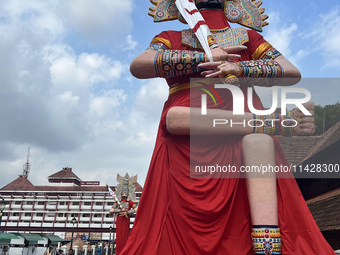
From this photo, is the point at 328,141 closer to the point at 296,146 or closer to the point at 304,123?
the point at 296,146

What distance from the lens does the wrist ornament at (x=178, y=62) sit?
306 centimetres

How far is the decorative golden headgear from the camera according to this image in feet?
12.6

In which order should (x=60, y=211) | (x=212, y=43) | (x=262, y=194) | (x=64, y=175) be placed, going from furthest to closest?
(x=64, y=175), (x=60, y=211), (x=212, y=43), (x=262, y=194)

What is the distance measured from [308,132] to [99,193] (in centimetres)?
5155

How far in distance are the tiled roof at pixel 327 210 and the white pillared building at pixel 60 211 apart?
43583 millimetres

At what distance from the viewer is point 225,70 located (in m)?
2.96

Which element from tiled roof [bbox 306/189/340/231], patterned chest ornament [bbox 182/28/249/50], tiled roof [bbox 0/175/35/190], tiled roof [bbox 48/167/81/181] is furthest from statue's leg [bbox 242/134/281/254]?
tiled roof [bbox 48/167/81/181]

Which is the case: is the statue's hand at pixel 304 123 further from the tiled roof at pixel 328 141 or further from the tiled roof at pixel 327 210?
the tiled roof at pixel 328 141

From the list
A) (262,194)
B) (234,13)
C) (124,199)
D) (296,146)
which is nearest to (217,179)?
(262,194)

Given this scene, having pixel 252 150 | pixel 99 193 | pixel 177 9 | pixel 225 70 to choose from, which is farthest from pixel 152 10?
pixel 99 193

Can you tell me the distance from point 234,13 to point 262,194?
2.25m

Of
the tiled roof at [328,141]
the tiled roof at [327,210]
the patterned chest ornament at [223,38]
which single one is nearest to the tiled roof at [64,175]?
the tiled roof at [328,141]

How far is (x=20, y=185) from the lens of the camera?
185 feet

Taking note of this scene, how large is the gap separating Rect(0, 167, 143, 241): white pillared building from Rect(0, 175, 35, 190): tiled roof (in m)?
0.59
